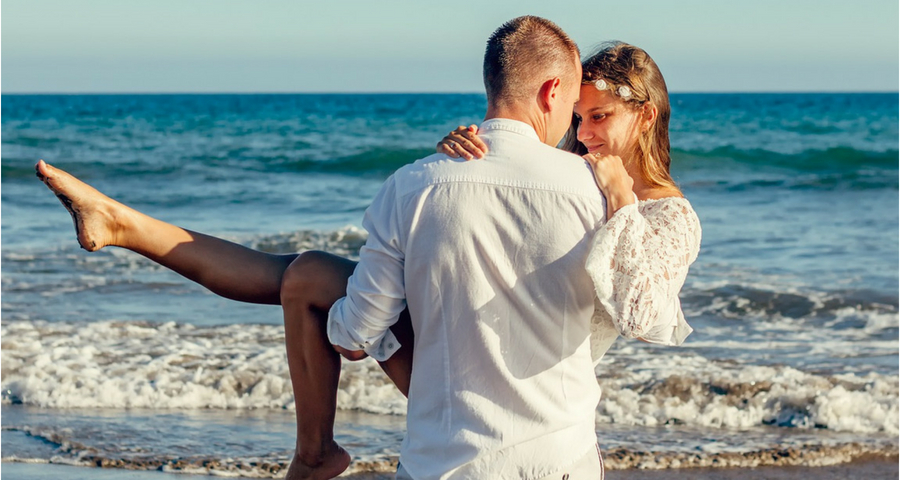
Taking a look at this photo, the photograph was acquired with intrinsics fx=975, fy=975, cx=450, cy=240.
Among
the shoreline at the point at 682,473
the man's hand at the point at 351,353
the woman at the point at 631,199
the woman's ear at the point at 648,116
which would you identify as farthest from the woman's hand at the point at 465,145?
the shoreline at the point at 682,473

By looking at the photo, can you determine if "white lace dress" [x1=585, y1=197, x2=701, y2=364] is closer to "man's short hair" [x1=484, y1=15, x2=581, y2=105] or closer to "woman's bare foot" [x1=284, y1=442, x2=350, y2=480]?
"man's short hair" [x1=484, y1=15, x2=581, y2=105]

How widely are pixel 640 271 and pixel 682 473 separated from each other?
6.86 ft

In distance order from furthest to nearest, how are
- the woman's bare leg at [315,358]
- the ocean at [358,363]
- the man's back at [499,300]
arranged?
the ocean at [358,363]
the woman's bare leg at [315,358]
the man's back at [499,300]

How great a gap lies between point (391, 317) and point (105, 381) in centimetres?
319

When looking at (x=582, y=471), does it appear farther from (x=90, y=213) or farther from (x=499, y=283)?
(x=90, y=213)

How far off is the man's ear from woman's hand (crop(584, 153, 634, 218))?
0.50 feet

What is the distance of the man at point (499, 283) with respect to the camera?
1.91m

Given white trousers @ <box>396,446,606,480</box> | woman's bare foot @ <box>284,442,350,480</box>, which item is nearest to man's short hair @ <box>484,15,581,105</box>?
white trousers @ <box>396,446,606,480</box>

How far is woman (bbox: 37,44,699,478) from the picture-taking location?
2.22 metres

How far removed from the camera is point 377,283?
78.1 inches

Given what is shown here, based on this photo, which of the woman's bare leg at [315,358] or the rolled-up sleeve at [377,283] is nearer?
the rolled-up sleeve at [377,283]

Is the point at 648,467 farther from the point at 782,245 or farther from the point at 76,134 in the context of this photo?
the point at 76,134

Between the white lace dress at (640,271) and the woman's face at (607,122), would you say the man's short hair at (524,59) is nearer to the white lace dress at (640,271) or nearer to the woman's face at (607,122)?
the white lace dress at (640,271)

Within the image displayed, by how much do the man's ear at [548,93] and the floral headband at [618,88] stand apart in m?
0.59
